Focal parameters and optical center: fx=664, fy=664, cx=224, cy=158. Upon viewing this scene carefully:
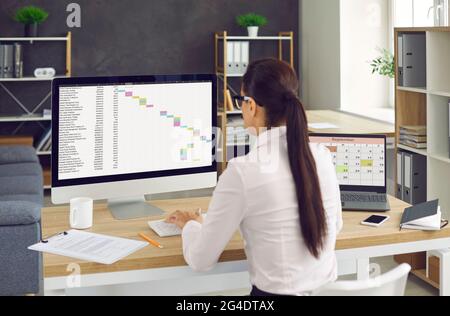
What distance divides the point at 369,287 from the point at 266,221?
35 centimetres

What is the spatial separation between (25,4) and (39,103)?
3.06ft

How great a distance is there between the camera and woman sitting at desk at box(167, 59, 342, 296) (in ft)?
5.53

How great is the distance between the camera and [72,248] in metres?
1.92

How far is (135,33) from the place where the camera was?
6.54 metres

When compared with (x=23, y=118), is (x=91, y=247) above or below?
below

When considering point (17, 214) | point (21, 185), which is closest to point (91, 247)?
point (17, 214)

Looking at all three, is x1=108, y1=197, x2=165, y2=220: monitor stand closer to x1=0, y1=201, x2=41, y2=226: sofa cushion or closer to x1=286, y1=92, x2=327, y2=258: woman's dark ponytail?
x1=286, y1=92, x2=327, y2=258: woman's dark ponytail

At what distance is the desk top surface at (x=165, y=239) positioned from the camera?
5.98 feet

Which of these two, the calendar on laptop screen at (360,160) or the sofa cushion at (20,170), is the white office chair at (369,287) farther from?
the sofa cushion at (20,170)

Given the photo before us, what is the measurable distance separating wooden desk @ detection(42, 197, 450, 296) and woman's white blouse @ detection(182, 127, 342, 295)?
159 mm

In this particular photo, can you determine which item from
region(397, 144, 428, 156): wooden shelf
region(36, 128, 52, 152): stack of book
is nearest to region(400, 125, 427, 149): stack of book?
region(397, 144, 428, 156): wooden shelf

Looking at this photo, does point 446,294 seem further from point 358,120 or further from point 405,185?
point 358,120

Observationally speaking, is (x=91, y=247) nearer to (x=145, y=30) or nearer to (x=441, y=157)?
(x=441, y=157)
